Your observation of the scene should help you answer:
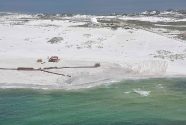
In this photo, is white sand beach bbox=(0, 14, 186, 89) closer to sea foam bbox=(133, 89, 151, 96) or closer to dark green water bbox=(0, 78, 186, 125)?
dark green water bbox=(0, 78, 186, 125)

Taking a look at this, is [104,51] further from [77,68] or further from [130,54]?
[77,68]

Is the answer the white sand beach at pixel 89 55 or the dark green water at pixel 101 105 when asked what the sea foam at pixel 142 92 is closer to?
the dark green water at pixel 101 105

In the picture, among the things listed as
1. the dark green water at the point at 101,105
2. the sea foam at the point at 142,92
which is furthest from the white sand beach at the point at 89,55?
the sea foam at the point at 142,92

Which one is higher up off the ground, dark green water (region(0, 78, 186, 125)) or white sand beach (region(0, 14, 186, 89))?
white sand beach (region(0, 14, 186, 89))

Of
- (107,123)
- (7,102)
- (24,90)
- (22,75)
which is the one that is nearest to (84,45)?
(22,75)

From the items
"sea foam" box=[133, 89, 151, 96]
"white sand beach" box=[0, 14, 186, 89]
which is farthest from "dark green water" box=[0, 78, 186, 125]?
"white sand beach" box=[0, 14, 186, 89]

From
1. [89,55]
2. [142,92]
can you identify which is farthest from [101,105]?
[89,55]
